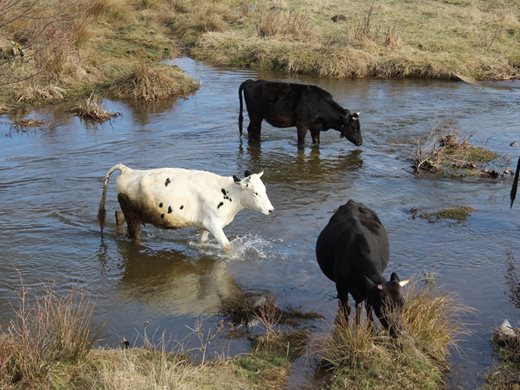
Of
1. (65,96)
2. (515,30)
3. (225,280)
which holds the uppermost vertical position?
(515,30)

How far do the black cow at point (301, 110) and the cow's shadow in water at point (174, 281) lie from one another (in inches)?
245

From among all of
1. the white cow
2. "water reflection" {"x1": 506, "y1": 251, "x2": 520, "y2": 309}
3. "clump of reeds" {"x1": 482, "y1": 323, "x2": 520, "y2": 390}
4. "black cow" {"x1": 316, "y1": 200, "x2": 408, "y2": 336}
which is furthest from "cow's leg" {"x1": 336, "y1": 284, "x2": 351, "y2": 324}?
the white cow

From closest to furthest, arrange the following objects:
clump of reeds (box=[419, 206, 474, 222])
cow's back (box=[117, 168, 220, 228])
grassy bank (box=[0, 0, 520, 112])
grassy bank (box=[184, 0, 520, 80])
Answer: cow's back (box=[117, 168, 220, 228]), clump of reeds (box=[419, 206, 474, 222]), grassy bank (box=[0, 0, 520, 112]), grassy bank (box=[184, 0, 520, 80])

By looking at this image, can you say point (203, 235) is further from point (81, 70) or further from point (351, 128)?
point (81, 70)

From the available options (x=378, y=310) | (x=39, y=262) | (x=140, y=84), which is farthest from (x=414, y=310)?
(x=140, y=84)

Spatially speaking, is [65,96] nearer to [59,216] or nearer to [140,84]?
[140,84]

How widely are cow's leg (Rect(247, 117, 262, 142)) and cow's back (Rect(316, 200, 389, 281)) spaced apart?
303 inches

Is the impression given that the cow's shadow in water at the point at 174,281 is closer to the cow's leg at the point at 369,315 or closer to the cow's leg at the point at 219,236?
the cow's leg at the point at 219,236

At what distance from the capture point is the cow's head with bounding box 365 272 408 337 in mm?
6148

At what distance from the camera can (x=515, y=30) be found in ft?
94.9

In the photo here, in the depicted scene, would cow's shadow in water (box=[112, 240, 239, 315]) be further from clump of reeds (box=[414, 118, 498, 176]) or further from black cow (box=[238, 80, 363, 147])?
black cow (box=[238, 80, 363, 147])

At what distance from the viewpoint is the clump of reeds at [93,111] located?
1648cm

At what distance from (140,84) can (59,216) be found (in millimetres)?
8788

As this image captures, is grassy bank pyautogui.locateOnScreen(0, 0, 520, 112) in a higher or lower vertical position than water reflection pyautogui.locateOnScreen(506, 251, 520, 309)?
higher
